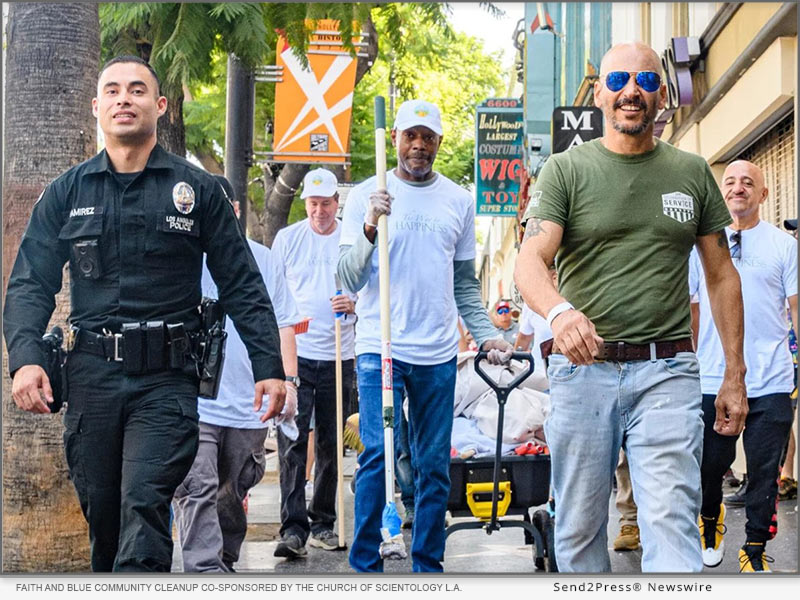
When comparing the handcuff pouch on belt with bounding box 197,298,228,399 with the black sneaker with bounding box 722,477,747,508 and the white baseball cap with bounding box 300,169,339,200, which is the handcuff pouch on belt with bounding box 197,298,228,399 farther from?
the black sneaker with bounding box 722,477,747,508

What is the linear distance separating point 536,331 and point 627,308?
162 inches

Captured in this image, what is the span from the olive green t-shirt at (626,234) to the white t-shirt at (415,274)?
163 centimetres

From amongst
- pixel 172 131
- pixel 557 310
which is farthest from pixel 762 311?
pixel 172 131

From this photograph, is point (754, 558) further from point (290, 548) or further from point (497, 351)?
point (290, 548)

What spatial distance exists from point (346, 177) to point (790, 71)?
8.36m

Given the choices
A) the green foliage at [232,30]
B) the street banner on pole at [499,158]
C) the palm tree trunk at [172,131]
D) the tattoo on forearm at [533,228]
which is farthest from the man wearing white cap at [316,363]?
the street banner on pole at [499,158]

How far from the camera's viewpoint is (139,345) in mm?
4859

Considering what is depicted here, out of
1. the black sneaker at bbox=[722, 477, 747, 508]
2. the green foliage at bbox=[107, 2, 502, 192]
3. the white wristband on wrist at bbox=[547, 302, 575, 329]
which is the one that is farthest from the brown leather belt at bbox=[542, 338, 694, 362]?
the black sneaker at bbox=[722, 477, 747, 508]

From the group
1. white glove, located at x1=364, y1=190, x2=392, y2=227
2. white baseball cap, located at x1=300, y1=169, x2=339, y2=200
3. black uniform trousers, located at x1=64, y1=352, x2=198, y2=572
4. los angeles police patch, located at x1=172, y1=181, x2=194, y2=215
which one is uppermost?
white baseball cap, located at x1=300, y1=169, x2=339, y2=200

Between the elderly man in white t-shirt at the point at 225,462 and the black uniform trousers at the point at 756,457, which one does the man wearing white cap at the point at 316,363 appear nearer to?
the elderly man in white t-shirt at the point at 225,462

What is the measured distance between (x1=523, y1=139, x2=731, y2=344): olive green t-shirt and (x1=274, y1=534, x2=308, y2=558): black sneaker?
3.51 m

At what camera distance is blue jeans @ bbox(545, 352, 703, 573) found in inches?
176

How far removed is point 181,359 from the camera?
4.95m

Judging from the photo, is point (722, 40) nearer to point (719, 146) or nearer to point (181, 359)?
point (719, 146)
